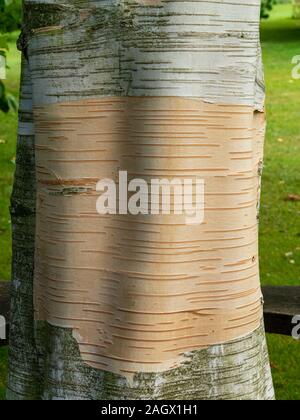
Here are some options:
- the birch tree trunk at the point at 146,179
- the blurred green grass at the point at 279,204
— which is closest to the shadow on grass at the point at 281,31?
the blurred green grass at the point at 279,204

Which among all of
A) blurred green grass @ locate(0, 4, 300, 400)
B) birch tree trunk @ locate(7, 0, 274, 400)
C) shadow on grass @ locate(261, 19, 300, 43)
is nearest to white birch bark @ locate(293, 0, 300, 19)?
shadow on grass @ locate(261, 19, 300, 43)

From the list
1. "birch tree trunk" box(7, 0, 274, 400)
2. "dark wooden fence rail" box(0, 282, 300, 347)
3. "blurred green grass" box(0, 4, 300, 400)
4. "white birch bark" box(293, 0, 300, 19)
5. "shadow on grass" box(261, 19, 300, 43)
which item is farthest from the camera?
"white birch bark" box(293, 0, 300, 19)

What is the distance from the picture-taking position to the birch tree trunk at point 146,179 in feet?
8.27

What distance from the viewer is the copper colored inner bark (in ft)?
8.32

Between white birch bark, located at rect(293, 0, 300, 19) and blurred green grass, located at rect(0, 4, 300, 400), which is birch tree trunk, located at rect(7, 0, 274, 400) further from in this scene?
white birch bark, located at rect(293, 0, 300, 19)

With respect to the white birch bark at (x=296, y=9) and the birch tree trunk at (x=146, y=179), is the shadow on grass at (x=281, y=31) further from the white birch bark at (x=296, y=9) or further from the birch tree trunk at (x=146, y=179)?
the birch tree trunk at (x=146, y=179)

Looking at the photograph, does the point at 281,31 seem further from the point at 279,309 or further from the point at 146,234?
the point at 146,234

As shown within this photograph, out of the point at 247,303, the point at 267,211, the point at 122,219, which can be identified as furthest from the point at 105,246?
the point at 267,211

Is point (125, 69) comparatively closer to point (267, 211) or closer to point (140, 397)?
point (140, 397)

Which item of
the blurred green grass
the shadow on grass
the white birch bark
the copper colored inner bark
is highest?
the white birch bark

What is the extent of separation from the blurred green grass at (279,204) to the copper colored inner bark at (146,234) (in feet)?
7.80

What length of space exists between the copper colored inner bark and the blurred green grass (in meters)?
2.38

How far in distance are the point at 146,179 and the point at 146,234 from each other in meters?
0.15

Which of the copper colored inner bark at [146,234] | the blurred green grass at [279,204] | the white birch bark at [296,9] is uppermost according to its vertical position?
the white birch bark at [296,9]
